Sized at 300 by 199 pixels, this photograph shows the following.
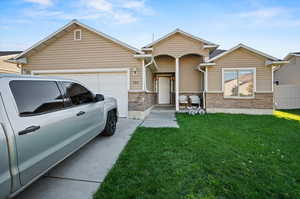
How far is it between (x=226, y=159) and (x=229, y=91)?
24.1ft

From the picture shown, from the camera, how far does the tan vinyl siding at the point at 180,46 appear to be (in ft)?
34.9

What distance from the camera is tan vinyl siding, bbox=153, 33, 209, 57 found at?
10641 mm

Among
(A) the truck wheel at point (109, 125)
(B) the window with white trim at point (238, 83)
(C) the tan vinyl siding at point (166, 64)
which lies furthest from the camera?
(C) the tan vinyl siding at point (166, 64)

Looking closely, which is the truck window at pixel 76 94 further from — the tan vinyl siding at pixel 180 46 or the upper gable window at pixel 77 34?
the tan vinyl siding at pixel 180 46

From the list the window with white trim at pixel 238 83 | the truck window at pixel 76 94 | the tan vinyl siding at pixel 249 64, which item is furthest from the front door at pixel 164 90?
the truck window at pixel 76 94

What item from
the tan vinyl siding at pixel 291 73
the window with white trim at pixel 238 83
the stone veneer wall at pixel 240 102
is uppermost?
the tan vinyl siding at pixel 291 73

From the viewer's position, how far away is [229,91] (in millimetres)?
9539

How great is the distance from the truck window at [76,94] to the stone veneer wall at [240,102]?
8.07 m

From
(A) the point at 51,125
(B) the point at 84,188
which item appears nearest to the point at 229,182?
(B) the point at 84,188

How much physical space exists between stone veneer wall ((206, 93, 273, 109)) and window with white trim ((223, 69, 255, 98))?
12.5 inches

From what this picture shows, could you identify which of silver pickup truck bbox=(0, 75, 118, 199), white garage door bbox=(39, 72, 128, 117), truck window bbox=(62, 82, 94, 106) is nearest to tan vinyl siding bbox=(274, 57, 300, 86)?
white garage door bbox=(39, 72, 128, 117)

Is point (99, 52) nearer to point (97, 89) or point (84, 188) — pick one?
point (97, 89)

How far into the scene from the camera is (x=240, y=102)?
30.9 feet

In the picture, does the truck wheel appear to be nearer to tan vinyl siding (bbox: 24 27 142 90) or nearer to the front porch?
tan vinyl siding (bbox: 24 27 142 90)
